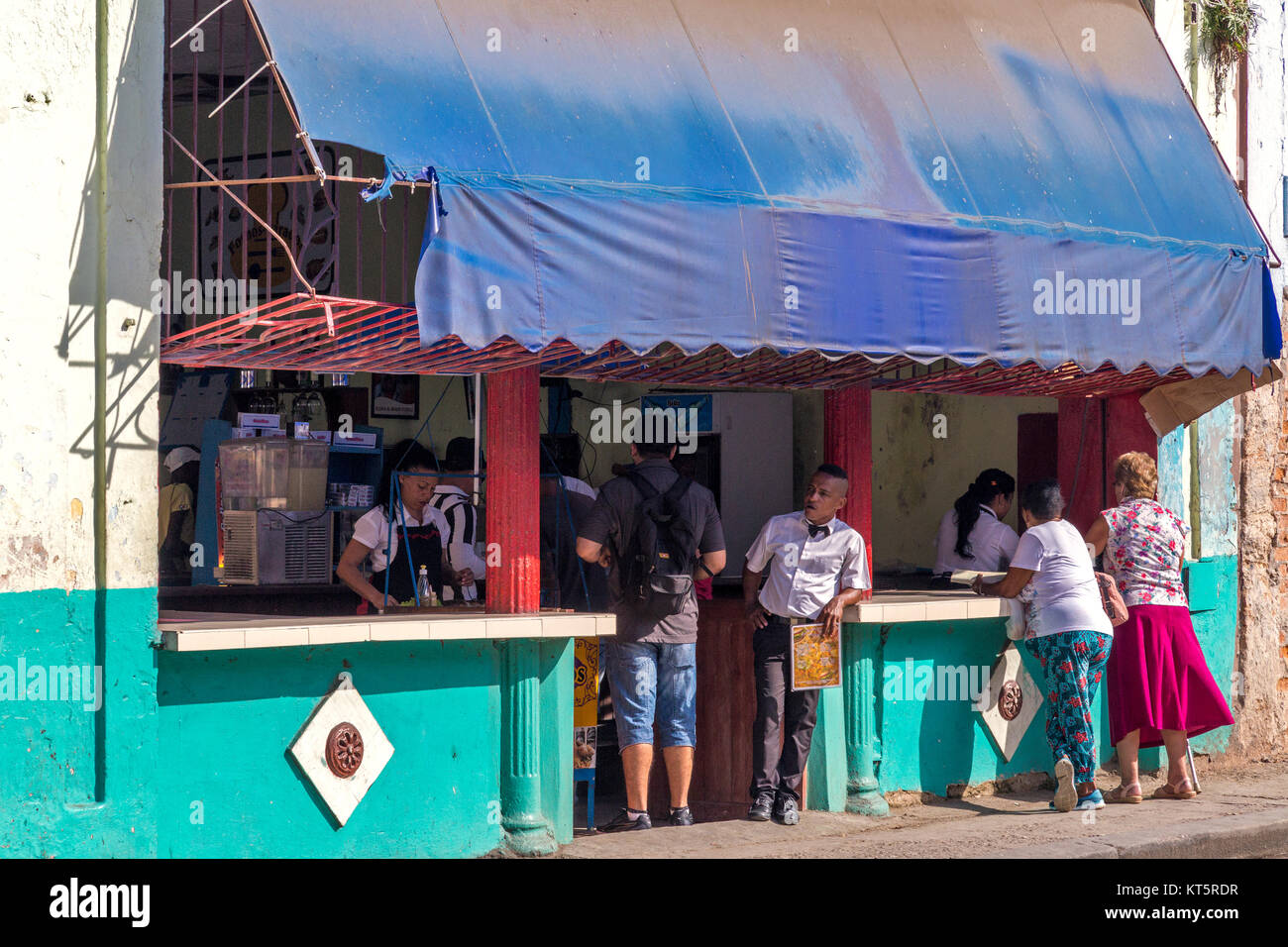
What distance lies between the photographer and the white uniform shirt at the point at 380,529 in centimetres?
834

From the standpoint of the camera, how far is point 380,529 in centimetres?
838

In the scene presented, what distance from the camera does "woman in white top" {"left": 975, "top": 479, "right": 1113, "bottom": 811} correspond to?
27.9ft

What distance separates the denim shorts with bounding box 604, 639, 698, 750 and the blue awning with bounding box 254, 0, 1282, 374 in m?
1.75

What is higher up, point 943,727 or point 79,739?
point 79,739

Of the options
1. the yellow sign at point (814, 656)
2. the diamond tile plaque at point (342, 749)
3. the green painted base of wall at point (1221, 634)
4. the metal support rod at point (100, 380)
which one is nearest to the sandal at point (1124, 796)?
the green painted base of wall at point (1221, 634)

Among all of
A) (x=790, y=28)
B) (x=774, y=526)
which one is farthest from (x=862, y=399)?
(x=790, y=28)

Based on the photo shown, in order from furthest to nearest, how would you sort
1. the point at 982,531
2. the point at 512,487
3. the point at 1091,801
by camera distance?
1. the point at 982,531
2. the point at 1091,801
3. the point at 512,487

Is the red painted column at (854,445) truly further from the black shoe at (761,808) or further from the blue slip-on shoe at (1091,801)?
the blue slip-on shoe at (1091,801)

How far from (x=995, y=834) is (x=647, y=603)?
6.93 ft

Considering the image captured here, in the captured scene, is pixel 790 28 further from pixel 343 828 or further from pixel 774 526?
pixel 343 828

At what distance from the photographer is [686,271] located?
697 cm

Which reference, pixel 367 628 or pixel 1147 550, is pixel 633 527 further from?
pixel 1147 550

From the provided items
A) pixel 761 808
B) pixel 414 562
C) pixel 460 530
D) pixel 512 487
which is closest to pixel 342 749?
pixel 512 487

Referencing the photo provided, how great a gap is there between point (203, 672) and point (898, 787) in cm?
410
